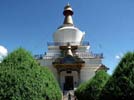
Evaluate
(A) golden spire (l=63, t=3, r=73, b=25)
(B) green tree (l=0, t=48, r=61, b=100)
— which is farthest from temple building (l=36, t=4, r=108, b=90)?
(B) green tree (l=0, t=48, r=61, b=100)

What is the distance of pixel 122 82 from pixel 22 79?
4880 mm

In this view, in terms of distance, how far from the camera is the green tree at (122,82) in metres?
14.5

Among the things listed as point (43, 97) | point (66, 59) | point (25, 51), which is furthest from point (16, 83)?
point (66, 59)

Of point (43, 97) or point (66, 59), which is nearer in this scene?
point (43, 97)

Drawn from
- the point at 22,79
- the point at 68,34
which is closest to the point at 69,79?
the point at 68,34

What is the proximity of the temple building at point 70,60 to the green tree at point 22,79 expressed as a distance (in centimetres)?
3112

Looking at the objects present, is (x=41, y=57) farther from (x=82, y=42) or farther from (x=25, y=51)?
(x=25, y=51)


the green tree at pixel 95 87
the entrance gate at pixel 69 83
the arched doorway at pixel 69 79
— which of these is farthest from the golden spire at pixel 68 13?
the green tree at pixel 95 87

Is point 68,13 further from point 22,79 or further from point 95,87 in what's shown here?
point 22,79

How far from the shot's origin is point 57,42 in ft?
176

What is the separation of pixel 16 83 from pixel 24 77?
0.55 meters

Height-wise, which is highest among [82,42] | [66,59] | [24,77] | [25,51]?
[82,42]

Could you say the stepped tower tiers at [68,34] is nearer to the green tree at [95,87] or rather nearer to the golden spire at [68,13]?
the golden spire at [68,13]

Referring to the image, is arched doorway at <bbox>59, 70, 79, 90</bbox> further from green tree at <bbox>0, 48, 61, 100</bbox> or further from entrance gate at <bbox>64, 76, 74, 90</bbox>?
green tree at <bbox>0, 48, 61, 100</bbox>
